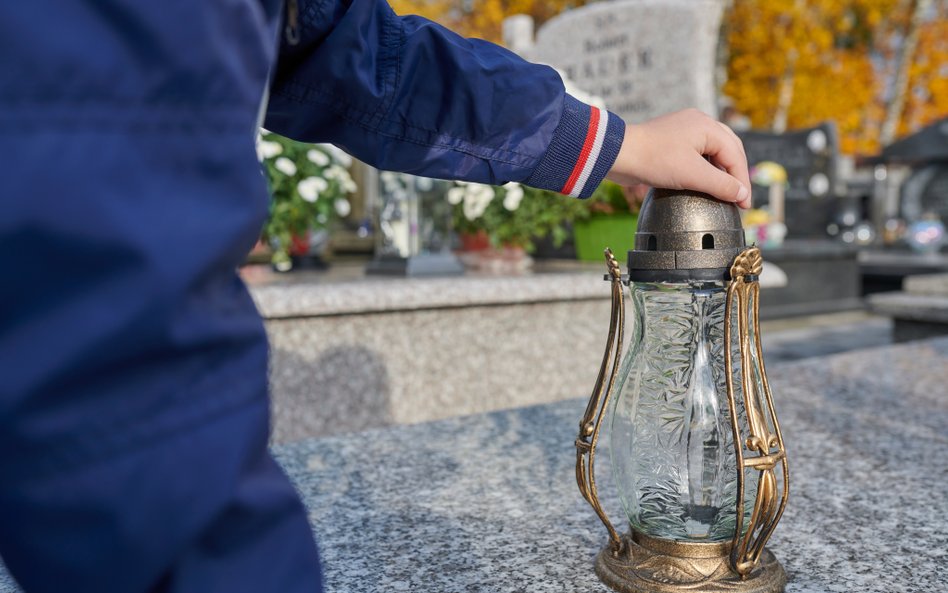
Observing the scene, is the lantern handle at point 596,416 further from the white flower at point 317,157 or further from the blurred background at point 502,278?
the white flower at point 317,157

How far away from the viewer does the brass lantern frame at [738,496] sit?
1052 mm

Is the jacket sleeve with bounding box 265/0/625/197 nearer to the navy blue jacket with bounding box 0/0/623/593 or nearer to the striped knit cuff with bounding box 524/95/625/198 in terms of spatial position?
the striped knit cuff with bounding box 524/95/625/198

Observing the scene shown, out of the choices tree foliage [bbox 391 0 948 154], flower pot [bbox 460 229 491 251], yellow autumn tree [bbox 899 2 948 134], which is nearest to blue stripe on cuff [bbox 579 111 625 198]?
flower pot [bbox 460 229 491 251]

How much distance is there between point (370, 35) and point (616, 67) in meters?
4.78

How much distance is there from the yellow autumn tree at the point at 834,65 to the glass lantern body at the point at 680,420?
76.3 ft

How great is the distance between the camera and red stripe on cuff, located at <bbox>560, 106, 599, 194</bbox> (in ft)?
3.32

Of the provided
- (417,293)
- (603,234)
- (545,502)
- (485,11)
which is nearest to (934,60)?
(485,11)

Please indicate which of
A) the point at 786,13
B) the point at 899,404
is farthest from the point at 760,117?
the point at 899,404

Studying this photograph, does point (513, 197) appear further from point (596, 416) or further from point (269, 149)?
point (596, 416)

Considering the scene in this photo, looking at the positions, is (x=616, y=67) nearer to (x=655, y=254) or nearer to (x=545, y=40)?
(x=545, y=40)

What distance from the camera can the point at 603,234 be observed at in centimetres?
423

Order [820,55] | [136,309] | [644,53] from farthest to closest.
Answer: [820,55] → [644,53] → [136,309]

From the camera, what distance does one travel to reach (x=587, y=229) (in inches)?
170

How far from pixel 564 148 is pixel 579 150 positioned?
0.02 meters
